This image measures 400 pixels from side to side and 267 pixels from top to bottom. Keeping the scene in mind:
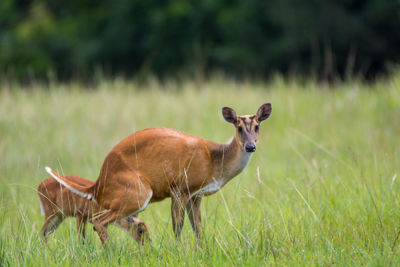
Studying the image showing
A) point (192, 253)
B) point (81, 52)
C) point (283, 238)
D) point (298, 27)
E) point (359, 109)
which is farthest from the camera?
point (81, 52)

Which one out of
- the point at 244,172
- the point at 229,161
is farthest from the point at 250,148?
the point at 244,172

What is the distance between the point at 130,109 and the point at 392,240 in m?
6.86

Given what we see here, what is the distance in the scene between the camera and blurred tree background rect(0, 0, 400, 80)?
17688 mm

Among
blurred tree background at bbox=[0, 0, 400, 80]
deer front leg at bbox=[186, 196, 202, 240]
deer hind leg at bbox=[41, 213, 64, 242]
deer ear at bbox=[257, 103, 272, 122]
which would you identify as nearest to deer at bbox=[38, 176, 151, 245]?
deer hind leg at bbox=[41, 213, 64, 242]

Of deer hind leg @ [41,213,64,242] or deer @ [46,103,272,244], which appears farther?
deer hind leg @ [41,213,64,242]

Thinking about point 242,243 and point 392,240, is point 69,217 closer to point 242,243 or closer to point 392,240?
point 242,243

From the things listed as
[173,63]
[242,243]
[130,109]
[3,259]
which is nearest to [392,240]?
[242,243]

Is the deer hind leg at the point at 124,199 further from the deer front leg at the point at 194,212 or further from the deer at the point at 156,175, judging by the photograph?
the deer front leg at the point at 194,212

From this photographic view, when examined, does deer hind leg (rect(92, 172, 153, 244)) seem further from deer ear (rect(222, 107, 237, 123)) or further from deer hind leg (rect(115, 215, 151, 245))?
deer ear (rect(222, 107, 237, 123))

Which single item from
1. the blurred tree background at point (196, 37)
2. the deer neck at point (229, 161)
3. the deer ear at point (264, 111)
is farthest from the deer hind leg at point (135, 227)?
the blurred tree background at point (196, 37)

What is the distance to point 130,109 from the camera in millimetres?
10305

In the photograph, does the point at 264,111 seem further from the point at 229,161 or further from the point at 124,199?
the point at 124,199

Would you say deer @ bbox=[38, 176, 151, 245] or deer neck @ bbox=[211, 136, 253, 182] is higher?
A: deer neck @ bbox=[211, 136, 253, 182]

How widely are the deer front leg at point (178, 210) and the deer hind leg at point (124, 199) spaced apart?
0.19 metres
